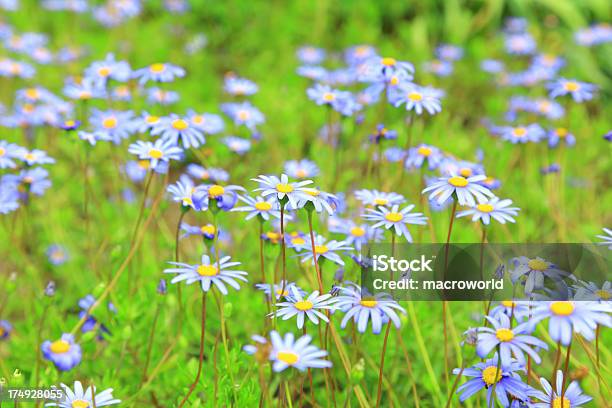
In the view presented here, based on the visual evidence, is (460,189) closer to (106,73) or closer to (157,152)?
(157,152)

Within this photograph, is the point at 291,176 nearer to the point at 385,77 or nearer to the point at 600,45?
the point at 385,77

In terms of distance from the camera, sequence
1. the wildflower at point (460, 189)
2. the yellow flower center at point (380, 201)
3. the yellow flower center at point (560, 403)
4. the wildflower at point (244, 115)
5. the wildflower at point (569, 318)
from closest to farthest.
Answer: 1. the wildflower at point (569, 318)
2. the yellow flower center at point (560, 403)
3. the wildflower at point (460, 189)
4. the yellow flower center at point (380, 201)
5. the wildflower at point (244, 115)

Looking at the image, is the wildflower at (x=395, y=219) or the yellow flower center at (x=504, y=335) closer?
the yellow flower center at (x=504, y=335)

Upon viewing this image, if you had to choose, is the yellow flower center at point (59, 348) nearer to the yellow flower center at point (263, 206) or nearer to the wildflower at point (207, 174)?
the yellow flower center at point (263, 206)

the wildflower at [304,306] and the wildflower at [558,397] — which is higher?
the wildflower at [304,306]

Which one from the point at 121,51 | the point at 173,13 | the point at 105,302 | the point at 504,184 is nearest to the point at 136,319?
the point at 105,302

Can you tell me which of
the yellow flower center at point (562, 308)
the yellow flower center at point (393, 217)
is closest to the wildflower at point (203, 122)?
the yellow flower center at point (393, 217)

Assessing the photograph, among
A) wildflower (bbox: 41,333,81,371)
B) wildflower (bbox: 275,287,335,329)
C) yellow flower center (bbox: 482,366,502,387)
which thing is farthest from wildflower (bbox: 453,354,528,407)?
wildflower (bbox: 41,333,81,371)

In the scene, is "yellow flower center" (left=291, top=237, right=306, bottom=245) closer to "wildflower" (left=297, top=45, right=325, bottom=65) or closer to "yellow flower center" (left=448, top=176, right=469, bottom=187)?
"yellow flower center" (left=448, top=176, right=469, bottom=187)
